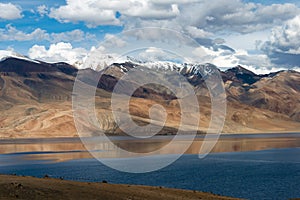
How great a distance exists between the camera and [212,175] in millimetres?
90562

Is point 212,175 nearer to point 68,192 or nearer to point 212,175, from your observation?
point 212,175

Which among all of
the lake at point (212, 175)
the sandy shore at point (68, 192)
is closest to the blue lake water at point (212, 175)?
the lake at point (212, 175)

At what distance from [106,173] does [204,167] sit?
24584mm

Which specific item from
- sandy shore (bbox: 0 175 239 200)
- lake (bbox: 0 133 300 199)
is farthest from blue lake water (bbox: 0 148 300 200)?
sandy shore (bbox: 0 175 239 200)

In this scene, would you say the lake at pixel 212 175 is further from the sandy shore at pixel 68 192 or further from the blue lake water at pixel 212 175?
the sandy shore at pixel 68 192

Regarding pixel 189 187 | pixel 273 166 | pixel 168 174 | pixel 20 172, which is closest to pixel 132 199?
pixel 189 187

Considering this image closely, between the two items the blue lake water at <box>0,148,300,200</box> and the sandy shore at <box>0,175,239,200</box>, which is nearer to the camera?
the sandy shore at <box>0,175,239,200</box>

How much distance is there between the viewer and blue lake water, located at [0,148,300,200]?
71.8 meters

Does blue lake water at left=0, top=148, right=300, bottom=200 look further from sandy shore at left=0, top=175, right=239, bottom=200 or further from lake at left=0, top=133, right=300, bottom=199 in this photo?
sandy shore at left=0, top=175, right=239, bottom=200

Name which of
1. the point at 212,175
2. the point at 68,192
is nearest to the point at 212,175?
the point at 212,175

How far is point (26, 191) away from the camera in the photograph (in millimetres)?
38688

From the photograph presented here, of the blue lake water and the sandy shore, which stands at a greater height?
the sandy shore

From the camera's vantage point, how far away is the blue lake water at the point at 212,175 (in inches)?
2825

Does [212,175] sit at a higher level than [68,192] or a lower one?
lower
